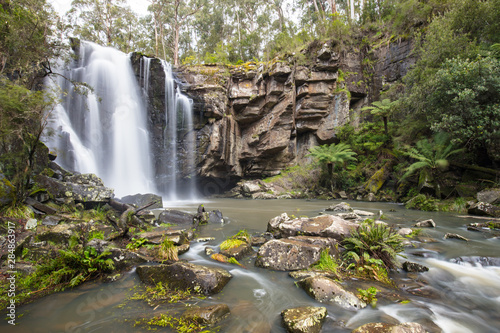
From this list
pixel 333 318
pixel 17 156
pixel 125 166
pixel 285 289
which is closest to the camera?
pixel 333 318

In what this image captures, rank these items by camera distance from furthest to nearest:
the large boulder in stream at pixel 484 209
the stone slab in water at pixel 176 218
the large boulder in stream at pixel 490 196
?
the large boulder in stream at pixel 490 196 → the large boulder in stream at pixel 484 209 → the stone slab in water at pixel 176 218

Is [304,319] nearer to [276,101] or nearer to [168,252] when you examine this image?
[168,252]

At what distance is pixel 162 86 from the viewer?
1859 cm

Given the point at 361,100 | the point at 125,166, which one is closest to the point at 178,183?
the point at 125,166

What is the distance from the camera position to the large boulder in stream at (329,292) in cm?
264

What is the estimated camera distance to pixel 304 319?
2240mm

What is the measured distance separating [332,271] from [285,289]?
0.84 metres

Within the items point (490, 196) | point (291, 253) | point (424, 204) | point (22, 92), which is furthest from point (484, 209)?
point (22, 92)

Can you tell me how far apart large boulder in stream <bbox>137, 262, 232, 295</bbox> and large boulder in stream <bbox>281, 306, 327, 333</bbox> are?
0.99 meters

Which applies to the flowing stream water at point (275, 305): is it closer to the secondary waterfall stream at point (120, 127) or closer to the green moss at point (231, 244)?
the green moss at point (231, 244)

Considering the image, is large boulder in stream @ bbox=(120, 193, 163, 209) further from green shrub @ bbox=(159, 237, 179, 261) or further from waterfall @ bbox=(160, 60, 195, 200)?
waterfall @ bbox=(160, 60, 195, 200)

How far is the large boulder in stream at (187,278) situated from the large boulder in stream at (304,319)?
0.99 meters

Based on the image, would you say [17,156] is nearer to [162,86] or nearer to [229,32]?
[162,86]

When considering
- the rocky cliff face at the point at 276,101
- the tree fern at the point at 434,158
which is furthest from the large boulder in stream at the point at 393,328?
the rocky cliff face at the point at 276,101
